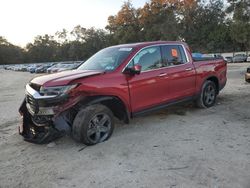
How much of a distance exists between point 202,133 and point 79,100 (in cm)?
247

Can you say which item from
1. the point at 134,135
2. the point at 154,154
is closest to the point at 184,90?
the point at 134,135

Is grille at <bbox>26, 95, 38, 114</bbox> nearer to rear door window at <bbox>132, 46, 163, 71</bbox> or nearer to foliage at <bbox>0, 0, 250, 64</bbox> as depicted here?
rear door window at <bbox>132, 46, 163, 71</bbox>

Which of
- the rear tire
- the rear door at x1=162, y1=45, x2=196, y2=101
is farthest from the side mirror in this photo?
the rear tire

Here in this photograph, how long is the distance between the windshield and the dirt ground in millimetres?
1385

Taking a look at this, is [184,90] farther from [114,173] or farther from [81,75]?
[114,173]

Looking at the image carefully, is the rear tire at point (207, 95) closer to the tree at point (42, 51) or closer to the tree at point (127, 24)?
the tree at point (127, 24)

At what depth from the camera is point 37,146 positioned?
528 centimetres

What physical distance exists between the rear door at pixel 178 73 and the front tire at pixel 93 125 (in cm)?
171

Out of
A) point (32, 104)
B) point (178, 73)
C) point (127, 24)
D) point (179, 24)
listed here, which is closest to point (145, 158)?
point (32, 104)

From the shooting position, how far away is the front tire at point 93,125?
485cm

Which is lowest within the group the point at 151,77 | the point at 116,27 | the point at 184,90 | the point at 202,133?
the point at 202,133

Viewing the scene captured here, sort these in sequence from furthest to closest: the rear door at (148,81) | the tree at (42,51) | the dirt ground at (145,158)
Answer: the tree at (42,51) → the rear door at (148,81) → the dirt ground at (145,158)

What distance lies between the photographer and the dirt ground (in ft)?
12.3

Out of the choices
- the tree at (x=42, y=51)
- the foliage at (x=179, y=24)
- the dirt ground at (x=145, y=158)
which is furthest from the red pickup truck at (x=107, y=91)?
the tree at (x=42, y=51)
